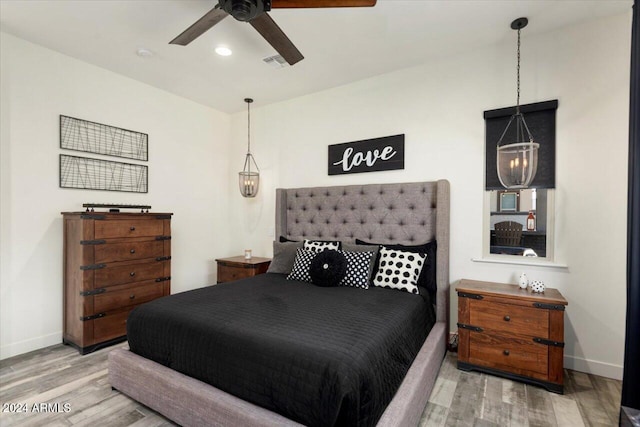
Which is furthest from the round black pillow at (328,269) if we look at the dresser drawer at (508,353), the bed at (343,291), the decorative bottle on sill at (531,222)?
the decorative bottle on sill at (531,222)

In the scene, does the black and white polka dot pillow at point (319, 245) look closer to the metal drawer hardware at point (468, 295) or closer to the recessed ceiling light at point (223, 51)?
the metal drawer hardware at point (468, 295)

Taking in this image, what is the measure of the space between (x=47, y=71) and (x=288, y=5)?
254 centimetres

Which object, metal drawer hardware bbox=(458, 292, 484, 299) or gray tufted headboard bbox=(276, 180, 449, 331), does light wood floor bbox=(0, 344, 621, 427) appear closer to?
metal drawer hardware bbox=(458, 292, 484, 299)

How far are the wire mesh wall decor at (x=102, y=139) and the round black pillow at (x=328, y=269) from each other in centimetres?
248

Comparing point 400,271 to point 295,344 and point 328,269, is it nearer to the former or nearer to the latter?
point 328,269

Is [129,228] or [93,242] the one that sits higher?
[129,228]

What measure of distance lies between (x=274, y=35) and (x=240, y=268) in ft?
8.54

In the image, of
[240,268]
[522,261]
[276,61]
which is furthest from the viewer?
[240,268]

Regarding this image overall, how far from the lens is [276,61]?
2.96m

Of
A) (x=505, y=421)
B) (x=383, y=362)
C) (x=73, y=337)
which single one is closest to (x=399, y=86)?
(x=383, y=362)

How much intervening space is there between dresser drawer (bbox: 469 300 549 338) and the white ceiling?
86.4 inches

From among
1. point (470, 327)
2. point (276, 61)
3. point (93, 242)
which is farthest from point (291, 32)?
point (470, 327)

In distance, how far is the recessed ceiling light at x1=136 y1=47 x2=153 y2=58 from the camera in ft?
9.11

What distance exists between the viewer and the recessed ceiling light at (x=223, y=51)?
2735mm
